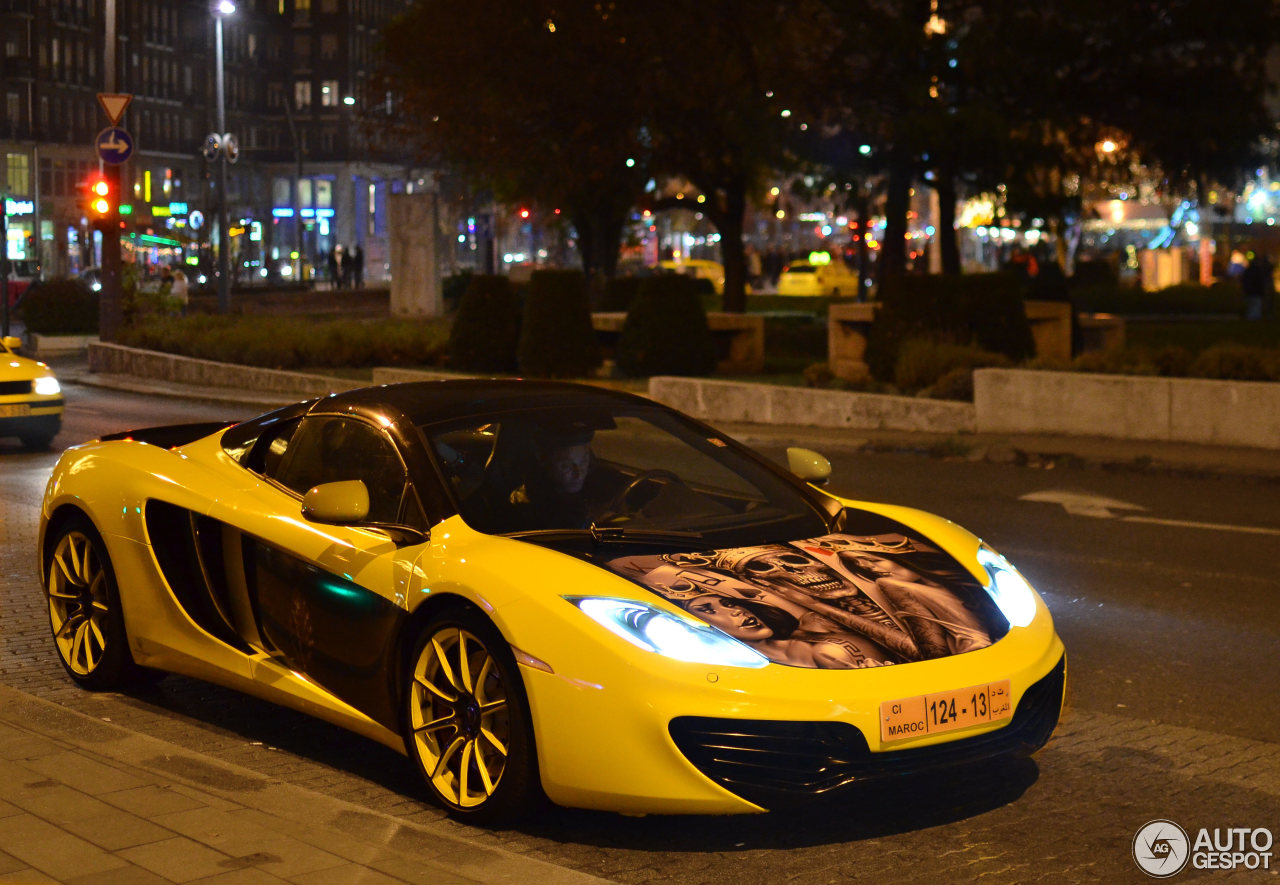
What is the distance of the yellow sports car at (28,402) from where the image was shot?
16.2 m

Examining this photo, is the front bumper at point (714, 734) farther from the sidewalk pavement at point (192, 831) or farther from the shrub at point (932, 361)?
the shrub at point (932, 361)

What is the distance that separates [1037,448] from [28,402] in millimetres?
9344

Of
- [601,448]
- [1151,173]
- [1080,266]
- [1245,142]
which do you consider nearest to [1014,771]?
[601,448]

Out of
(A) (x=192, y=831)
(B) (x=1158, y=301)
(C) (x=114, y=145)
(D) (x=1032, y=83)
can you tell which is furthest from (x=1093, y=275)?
(A) (x=192, y=831)

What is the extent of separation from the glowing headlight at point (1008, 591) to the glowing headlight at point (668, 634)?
3.32 feet

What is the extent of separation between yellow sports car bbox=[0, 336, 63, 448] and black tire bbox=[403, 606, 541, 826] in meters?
12.1

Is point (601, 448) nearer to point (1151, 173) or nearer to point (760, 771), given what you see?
point (760, 771)

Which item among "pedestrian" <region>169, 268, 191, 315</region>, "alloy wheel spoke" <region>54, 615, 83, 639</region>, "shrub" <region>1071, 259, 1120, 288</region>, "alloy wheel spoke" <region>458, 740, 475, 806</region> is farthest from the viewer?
"shrub" <region>1071, 259, 1120, 288</region>

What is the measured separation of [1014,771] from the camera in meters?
5.63

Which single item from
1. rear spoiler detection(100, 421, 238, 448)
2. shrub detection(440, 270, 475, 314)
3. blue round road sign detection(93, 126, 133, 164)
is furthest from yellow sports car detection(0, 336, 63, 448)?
shrub detection(440, 270, 475, 314)

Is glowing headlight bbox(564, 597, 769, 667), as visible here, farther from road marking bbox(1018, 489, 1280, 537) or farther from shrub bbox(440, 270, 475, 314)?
shrub bbox(440, 270, 475, 314)

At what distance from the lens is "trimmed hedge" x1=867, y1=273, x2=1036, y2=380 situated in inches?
848

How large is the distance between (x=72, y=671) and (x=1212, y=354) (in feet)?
43.4

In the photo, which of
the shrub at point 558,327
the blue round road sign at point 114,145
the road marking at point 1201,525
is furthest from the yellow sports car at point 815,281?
the road marking at point 1201,525
